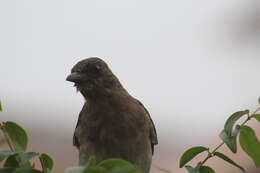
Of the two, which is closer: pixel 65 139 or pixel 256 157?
pixel 256 157

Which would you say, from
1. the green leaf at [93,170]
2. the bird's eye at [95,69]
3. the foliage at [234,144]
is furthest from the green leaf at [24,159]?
the bird's eye at [95,69]

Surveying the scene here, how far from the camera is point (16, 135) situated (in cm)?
200

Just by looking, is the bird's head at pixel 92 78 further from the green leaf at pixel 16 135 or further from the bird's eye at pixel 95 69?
the green leaf at pixel 16 135

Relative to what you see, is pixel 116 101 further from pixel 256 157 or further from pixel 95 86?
pixel 256 157

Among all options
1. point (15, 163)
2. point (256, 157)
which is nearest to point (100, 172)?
point (15, 163)

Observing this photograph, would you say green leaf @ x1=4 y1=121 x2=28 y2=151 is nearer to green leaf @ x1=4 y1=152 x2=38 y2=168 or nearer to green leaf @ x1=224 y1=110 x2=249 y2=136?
green leaf @ x1=4 y1=152 x2=38 y2=168

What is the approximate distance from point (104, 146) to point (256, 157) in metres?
1.86

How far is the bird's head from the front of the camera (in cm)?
381

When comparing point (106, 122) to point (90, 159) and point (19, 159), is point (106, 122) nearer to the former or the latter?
point (19, 159)

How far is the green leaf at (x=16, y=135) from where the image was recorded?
1.97m

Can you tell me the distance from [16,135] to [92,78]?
2031mm

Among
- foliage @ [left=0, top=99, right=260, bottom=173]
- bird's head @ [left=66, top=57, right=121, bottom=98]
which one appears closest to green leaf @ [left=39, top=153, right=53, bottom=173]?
foliage @ [left=0, top=99, right=260, bottom=173]

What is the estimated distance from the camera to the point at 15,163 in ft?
6.20

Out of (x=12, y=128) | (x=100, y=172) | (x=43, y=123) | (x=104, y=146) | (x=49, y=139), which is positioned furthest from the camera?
(x=43, y=123)
